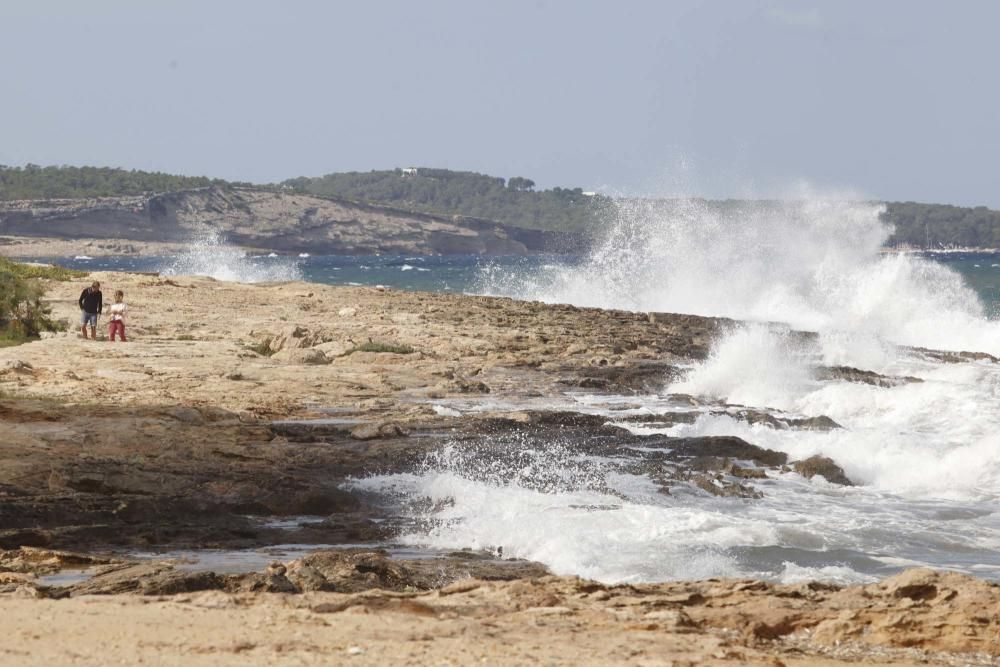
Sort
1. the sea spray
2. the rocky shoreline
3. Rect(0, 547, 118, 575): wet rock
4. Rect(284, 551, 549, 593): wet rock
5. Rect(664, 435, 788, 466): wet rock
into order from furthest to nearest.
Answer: the sea spray < Rect(664, 435, 788, 466): wet rock < Rect(0, 547, 118, 575): wet rock < Rect(284, 551, 549, 593): wet rock < the rocky shoreline

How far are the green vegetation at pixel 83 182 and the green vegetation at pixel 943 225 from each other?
244 ft

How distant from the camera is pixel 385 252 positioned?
13788 centimetres

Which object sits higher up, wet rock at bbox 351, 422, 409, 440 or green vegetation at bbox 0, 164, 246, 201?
green vegetation at bbox 0, 164, 246, 201

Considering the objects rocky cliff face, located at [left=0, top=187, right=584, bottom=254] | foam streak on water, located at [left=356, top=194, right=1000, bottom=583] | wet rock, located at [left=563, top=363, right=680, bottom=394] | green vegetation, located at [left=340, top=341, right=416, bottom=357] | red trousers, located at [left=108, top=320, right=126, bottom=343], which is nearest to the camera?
foam streak on water, located at [left=356, top=194, right=1000, bottom=583]

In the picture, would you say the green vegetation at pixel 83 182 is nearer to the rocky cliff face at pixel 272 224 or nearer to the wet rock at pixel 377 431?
the rocky cliff face at pixel 272 224

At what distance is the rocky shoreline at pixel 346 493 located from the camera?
6.06 meters

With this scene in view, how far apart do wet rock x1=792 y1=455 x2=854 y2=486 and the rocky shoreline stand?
3cm

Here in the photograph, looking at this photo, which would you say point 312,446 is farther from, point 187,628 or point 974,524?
point 187,628

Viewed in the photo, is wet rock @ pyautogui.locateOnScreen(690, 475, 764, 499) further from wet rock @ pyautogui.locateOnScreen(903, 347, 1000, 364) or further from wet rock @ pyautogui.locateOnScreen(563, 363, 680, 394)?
wet rock @ pyautogui.locateOnScreen(903, 347, 1000, 364)

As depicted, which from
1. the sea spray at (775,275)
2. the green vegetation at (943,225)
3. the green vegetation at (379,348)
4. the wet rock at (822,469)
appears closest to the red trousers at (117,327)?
the green vegetation at (379,348)

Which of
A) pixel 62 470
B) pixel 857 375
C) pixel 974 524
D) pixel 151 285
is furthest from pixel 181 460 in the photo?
pixel 151 285

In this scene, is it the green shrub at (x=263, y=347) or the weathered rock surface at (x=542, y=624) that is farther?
the green shrub at (x=263, y=347)

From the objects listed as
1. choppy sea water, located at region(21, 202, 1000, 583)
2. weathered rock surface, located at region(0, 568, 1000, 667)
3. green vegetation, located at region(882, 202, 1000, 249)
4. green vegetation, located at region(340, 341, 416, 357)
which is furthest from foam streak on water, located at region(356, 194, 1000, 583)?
green vegetation, located at region(882, 202, 1000, 249)

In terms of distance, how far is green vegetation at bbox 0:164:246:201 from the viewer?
132 m
